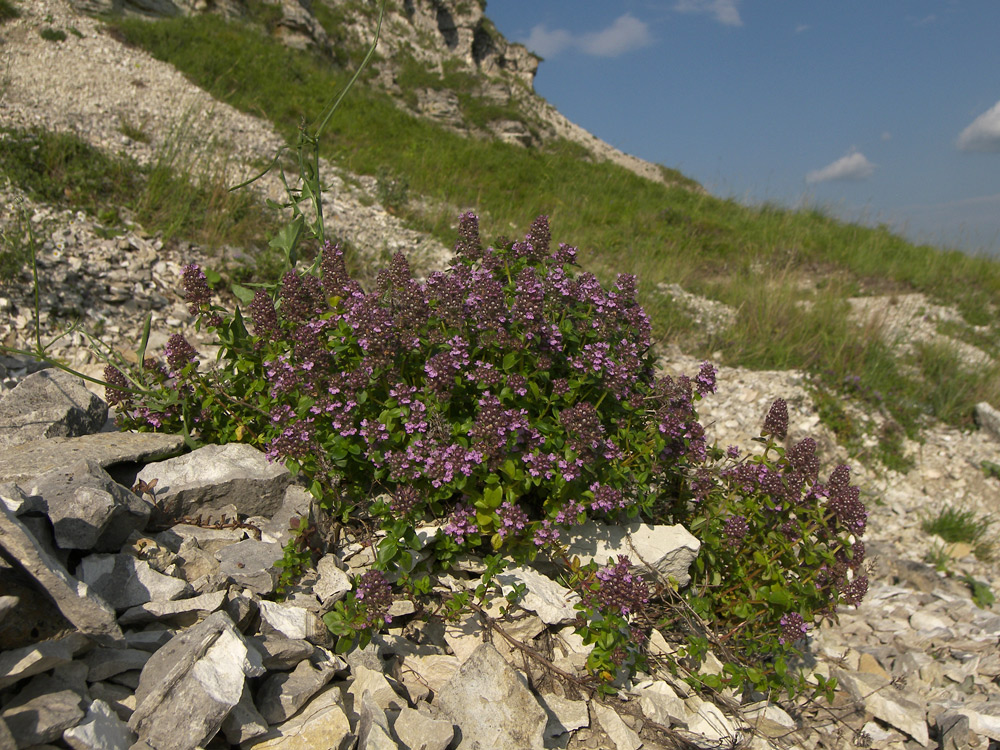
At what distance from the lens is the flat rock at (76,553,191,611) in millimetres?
2627

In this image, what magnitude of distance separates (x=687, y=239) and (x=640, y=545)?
11.6 metres

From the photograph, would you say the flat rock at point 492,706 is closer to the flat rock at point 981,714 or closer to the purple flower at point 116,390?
the purple flower at point 116,390

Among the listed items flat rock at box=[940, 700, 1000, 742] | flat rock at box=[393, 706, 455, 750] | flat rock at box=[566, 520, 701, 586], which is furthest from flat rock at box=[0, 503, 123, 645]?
flat rock at box=[940, 700, 1000, 742]

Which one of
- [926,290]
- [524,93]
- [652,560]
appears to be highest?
[524,93]

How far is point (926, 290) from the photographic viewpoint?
12125 millimetres

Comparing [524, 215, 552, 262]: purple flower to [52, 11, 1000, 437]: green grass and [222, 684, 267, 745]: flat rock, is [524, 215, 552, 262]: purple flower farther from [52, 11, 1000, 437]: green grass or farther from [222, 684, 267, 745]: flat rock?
[52, 11, 1000, 437]: green grass

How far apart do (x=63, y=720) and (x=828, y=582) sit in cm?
361

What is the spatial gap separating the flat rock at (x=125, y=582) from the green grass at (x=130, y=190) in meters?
5.31

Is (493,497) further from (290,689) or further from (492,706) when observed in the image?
(290,689)

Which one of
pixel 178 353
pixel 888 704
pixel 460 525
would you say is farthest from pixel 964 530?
pixel 178 353

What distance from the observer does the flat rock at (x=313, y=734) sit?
227 centimetres

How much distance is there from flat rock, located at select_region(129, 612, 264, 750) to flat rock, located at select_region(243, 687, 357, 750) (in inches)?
10.0

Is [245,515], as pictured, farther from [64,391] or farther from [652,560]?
[652,560]

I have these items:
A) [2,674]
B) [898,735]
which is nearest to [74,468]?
[2,674]
